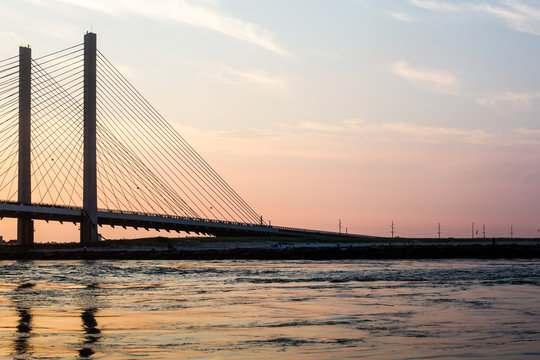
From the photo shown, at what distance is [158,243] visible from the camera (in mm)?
112938

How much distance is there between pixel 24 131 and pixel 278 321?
76777 mm

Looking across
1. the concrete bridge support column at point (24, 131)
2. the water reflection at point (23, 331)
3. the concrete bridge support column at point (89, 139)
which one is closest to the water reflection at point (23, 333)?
the water reflection at point (23, 331)

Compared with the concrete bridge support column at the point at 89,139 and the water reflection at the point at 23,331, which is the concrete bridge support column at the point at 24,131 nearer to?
the concrete bridge support column at the point at 89,139

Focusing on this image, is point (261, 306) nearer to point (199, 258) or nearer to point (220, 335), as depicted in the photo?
point (220, 335)

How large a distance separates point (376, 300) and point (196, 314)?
6570mm

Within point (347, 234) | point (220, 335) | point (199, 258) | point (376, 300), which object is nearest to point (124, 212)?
point (199, 258)

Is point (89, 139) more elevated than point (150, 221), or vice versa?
point (89, 139)

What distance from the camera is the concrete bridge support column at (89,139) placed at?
298ft

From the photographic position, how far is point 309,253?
80875 millimetres

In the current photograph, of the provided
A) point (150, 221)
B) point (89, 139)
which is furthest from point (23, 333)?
point (150, 221)

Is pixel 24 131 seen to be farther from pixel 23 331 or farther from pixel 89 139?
pixel 23 331

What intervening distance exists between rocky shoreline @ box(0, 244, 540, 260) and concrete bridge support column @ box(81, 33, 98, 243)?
12.9 feet

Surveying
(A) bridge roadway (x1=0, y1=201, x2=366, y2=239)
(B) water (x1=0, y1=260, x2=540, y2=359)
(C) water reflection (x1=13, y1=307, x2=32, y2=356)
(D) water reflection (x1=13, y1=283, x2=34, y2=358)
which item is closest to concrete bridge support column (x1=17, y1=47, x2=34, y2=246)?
(A) bridge roadway (x1=0, y1=201, x2=366, y2=239)

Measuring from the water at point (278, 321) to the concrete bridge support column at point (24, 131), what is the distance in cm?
5952
